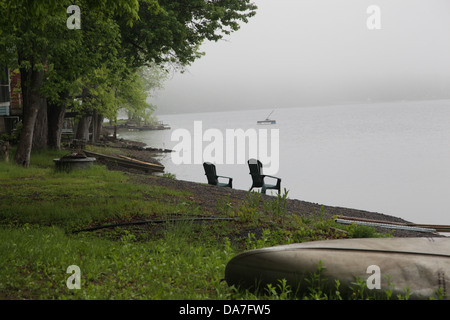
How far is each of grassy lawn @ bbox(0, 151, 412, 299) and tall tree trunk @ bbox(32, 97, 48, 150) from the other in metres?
8.72

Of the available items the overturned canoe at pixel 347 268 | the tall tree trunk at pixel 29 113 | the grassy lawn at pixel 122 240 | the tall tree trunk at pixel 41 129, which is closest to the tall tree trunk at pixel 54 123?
the tall tree trunk at pixel 41 129

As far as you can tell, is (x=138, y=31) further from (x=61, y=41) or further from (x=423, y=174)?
(x=423, y=174)

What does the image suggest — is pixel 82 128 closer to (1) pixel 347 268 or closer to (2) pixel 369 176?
(2) pixel 369 176

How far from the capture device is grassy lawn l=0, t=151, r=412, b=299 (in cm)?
478

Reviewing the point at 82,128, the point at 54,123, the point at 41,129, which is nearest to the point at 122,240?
the point at 41,129

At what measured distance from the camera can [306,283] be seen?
4.46 m

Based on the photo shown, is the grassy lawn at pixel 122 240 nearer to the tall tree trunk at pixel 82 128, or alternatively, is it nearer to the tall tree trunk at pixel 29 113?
the tall tree trunk at pixel 29 113

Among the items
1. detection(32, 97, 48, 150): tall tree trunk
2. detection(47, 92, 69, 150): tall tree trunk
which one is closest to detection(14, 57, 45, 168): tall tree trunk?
detection(32, 97, 48, 150): tall tree trunk

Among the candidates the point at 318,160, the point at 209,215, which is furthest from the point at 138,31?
the point at 318,160

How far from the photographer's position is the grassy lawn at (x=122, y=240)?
4.78 m

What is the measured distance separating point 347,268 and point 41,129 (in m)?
19.7

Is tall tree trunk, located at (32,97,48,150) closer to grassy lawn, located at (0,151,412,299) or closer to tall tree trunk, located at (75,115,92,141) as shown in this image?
grassy lawn, located at (0,151,412,299)

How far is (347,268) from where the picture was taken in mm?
4504
